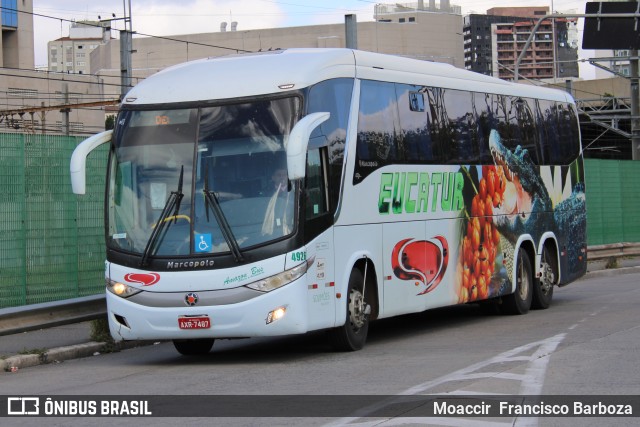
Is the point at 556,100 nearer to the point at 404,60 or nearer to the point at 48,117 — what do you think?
the point at 404,60

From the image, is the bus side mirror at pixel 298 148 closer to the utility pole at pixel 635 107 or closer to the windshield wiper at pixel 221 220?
the windshield wiper at pixel 221 220

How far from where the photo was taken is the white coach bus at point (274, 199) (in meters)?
12.5

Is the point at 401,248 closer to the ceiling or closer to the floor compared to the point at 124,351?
closer to the ceiling

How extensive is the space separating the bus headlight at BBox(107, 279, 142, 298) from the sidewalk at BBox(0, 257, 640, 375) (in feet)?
4.39

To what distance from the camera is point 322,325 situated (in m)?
Result: 13.0

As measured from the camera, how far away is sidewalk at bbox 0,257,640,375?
13.3 m

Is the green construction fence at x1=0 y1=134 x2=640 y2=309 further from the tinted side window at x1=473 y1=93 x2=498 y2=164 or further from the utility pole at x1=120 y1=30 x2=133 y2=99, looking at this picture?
the utility pole at x1=120 y1=30 x2=133 y2=99

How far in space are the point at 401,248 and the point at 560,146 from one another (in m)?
6.95

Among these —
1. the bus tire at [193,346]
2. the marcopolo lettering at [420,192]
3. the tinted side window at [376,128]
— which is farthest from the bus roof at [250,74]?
the bus tire at [193,346]

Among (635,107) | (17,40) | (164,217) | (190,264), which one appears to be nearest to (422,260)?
(190,264)

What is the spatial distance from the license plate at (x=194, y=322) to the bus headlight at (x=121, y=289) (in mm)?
654

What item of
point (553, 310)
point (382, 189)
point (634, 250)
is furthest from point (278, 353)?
point (634, 250)

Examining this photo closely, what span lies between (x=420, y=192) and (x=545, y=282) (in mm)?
5202

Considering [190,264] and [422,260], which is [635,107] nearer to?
[422,260]
